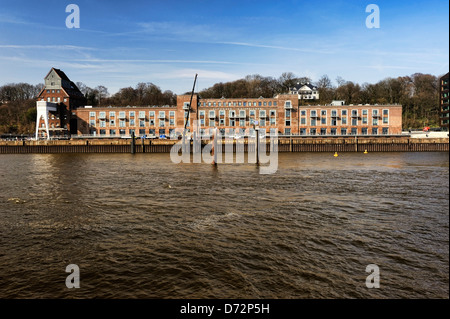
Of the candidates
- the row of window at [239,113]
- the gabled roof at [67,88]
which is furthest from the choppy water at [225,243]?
the gabled roof at [67,88]

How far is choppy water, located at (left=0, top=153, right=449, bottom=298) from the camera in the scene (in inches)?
322

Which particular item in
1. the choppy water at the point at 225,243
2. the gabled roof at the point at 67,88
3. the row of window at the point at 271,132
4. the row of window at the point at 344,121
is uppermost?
the gabled roof at the point at 67,88

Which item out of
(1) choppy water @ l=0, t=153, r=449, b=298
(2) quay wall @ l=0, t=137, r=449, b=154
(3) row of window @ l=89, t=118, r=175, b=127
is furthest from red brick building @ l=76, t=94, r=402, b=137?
(1) choppy water @ l=0, t=153, r=449, b=298

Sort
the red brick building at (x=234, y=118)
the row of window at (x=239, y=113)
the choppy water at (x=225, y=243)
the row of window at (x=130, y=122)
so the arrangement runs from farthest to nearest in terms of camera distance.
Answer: the row of window at (x=130, y=122)
the row of window at (x=239, y=113)
the red brick building at (x=234, y=118)
the choppy water at (x=225, y=243)

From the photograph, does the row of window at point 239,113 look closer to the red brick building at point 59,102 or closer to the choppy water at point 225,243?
the red brick building at point 59,102

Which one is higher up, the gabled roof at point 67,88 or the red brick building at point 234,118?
the gabled roof at point 67,88

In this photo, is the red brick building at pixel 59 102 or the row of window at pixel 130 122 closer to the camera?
the row of window at pixel 130 122

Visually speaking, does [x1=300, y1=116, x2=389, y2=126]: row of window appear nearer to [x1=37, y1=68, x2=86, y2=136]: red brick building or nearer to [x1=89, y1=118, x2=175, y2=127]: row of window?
[x1=89, y1=118, x2=175, y2=127]: row of window

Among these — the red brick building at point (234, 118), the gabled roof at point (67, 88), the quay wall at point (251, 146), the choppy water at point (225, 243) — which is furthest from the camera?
the gabled roof at point (67, 88)

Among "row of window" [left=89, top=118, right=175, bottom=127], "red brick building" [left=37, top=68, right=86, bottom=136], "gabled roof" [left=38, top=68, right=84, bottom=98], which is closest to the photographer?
"row of window" [left=89, top=118, right=175, bottom=127]

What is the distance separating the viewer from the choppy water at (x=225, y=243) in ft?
26.8

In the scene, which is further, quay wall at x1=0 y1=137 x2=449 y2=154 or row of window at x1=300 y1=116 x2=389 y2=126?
row of window at x1=300 y1=116 x2=389 y2=126
